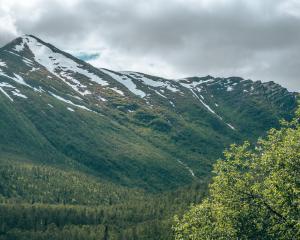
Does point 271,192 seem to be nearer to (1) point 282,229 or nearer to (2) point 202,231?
(1) point 282,229

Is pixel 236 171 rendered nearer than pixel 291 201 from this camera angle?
No

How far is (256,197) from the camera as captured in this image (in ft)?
102

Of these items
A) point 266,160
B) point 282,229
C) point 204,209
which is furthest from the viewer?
point 204,209

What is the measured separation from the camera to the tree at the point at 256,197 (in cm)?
2945

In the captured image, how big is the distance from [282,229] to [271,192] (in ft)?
7.72

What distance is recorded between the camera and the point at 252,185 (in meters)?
31.0

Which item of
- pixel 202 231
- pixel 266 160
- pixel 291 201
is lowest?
pixel 202 231

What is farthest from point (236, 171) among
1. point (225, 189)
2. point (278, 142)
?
point (278, 142)

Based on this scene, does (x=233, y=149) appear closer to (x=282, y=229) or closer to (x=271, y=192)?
(x=271, y=192)

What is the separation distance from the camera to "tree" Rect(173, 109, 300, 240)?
96.6 ft

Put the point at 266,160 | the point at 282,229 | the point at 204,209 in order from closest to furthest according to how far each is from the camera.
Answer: the point at 282,229 < the point at 266,160 < the point at 204,209

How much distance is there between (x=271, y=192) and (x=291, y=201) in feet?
4.64

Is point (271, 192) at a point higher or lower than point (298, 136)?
lower

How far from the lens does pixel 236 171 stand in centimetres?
3181
